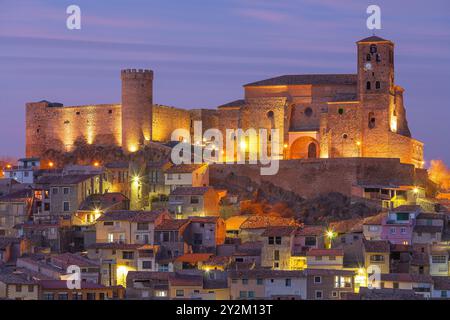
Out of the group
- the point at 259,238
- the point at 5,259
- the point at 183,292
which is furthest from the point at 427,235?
the point at 5,259

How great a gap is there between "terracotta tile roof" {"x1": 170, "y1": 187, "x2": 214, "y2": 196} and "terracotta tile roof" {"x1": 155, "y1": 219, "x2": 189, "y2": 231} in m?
2.99

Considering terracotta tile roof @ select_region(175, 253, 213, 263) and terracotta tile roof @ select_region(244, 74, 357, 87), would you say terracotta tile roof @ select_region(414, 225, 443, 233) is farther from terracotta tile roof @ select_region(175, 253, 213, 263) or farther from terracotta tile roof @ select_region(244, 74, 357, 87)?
terracotta tile roof @ select_region(244, 74, 357, 87)

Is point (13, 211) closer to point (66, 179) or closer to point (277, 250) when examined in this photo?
point (66, 179)

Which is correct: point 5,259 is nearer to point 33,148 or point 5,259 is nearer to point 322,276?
point 322,276

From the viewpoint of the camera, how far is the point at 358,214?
51.9m

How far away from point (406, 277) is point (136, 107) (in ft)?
76.5

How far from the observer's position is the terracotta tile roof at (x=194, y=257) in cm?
4441

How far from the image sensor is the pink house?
47.1 metres

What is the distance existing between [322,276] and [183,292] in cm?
461

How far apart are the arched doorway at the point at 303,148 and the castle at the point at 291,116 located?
0.05 metres

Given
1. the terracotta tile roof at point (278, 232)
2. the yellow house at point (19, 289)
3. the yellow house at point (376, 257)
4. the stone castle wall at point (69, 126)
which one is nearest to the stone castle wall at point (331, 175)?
the stone castle wall at point (69, 126)

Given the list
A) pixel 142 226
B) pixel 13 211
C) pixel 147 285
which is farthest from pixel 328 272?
pixel 13 211

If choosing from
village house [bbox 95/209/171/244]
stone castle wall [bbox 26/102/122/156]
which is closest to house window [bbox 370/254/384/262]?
village house [bbox 95/209/171/244]

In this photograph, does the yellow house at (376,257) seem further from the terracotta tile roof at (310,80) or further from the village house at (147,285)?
the terracotta tile roof at (310,80)
